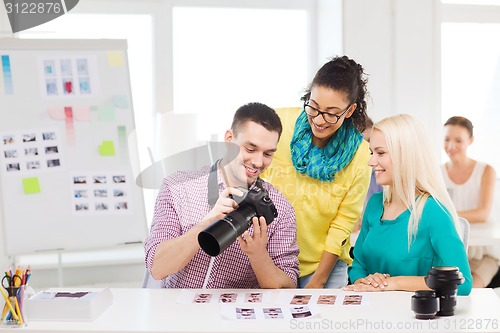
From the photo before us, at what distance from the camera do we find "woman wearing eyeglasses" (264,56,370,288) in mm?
2484

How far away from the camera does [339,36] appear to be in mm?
4594

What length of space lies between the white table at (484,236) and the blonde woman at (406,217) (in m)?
1.49

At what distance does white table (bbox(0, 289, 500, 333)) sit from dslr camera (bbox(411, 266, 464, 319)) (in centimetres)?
2

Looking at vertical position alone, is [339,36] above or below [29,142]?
above

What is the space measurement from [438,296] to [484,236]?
1954 millimetres

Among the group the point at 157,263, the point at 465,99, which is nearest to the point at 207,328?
the point at 157,263

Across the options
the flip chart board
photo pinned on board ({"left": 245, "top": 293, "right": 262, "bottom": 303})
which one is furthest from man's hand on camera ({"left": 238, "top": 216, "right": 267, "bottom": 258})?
the flip chart board

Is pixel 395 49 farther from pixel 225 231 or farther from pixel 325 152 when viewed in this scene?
pixel 225 231

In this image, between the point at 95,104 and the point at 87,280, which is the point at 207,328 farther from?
the point at 87,280

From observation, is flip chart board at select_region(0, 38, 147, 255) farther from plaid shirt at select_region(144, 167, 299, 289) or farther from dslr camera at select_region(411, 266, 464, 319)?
dslr camera at select_region(411, 266, 464, 319)

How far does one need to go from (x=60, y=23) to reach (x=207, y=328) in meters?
3.31

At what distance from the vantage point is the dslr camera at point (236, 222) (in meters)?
1.90

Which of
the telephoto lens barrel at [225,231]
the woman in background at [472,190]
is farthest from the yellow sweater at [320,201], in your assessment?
the woman in background at [472,190]

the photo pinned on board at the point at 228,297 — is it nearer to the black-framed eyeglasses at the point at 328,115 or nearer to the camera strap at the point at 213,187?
the camera strap at the point at 213,187
